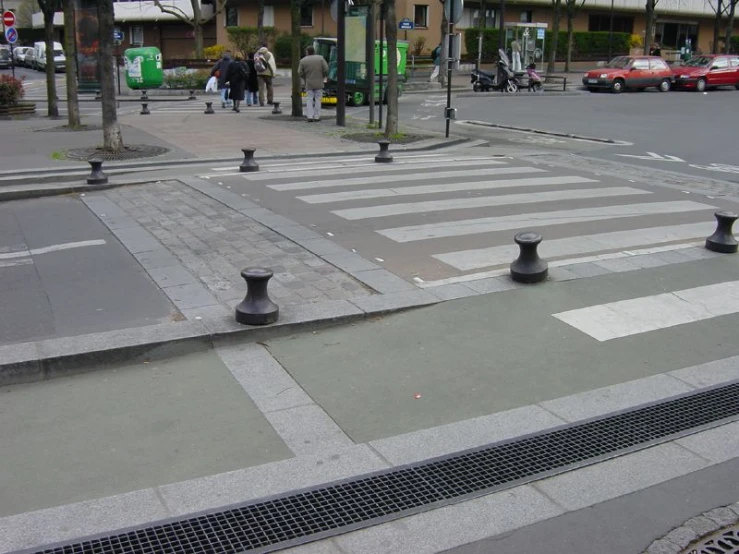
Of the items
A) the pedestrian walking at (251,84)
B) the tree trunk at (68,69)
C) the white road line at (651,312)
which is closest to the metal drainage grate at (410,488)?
the white road line at (651,312)

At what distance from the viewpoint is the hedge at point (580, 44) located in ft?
172

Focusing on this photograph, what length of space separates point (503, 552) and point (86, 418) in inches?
105

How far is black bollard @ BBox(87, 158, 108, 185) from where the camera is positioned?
1184 centimetres

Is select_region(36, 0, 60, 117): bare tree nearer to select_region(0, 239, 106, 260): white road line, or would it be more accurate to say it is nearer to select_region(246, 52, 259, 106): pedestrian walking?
select_region(246, 52, 259, 106): pedestrian walking

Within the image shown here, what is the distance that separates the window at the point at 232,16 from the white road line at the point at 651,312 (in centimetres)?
5007

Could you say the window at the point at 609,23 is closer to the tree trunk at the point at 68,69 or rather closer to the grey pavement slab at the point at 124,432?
the tree trunk at the point at 68,69

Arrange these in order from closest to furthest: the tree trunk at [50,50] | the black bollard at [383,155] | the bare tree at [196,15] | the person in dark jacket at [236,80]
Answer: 1. the black bollard at [383,155]
2. the tree trunk at [50,50]
3. the person in dark jacket at [236,80]
4. the bare tree at [196,15]

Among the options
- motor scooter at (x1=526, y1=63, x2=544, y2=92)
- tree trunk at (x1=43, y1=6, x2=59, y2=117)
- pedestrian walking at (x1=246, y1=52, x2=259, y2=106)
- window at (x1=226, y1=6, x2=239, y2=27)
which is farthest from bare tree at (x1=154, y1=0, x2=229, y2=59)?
tree trunk at (x1=43, y1=6, x2=59, y2=117)

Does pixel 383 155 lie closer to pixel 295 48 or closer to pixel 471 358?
pixel 295 48

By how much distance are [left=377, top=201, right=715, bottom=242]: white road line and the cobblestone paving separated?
138 cm

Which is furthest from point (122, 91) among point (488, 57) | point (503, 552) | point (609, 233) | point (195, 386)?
point (503, 552)

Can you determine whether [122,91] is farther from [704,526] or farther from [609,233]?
[704,526]

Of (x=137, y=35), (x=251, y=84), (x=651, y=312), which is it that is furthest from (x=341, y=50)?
(x=137, y=35)

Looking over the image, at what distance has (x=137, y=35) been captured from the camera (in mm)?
58125
